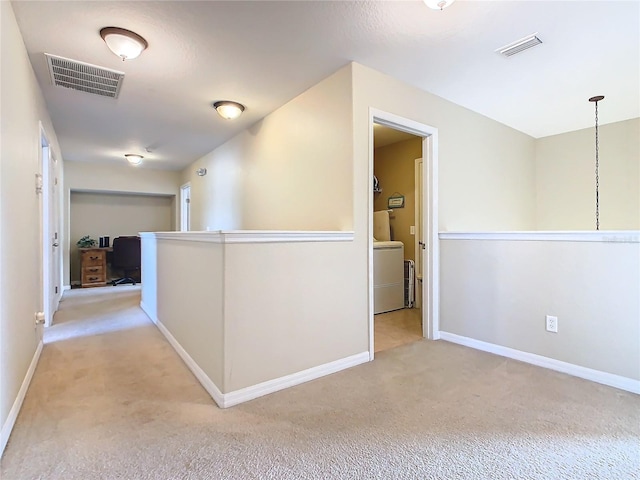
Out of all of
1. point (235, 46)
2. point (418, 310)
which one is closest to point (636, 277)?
point (418, 310)

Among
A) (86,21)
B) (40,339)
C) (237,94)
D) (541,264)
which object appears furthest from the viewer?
(237,94)

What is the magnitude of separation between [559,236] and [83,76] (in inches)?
160

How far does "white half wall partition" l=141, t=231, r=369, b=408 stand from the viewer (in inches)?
78.8

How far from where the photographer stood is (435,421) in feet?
5.90

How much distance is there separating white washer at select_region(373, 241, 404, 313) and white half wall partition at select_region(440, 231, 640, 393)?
1024mm

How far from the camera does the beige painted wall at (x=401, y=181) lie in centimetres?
477

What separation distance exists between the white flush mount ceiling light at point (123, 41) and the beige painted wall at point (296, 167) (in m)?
1.42

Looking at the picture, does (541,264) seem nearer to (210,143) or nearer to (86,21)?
(86,21)

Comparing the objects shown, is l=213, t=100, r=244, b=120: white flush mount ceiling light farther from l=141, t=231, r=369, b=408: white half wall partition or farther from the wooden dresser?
the wooden dresser

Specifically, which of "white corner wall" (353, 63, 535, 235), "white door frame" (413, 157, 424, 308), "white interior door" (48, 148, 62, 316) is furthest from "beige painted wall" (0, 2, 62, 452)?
"white door frame" (413, 157, 424, 308)

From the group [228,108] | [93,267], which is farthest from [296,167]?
[93,267]

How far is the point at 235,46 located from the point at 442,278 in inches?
106

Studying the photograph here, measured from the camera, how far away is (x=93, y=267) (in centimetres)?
651

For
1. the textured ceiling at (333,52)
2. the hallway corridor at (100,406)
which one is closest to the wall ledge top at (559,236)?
the textured ceiling at (333,52)
